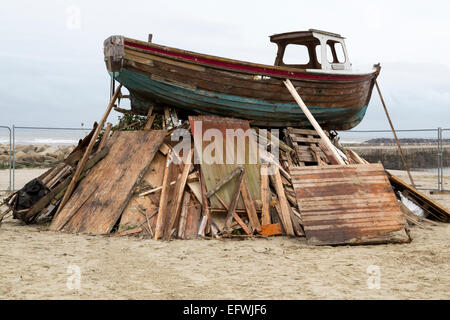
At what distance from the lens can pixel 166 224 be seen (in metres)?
8.97

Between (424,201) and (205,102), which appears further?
(424,201)

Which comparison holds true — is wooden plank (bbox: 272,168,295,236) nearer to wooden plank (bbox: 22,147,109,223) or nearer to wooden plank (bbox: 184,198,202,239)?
wooden plank (bbox: 184,198,202,239)

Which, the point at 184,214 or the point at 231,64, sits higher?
the point at 231,64

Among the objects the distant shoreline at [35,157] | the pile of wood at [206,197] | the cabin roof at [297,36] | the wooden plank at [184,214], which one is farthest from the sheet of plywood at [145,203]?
the distant shoreline at [35,157]

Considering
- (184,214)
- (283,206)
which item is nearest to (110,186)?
(184,214)

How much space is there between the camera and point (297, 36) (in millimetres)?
12344

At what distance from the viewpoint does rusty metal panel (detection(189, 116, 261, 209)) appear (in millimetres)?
9352

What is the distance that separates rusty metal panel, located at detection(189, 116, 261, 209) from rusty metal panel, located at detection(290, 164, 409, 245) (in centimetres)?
113

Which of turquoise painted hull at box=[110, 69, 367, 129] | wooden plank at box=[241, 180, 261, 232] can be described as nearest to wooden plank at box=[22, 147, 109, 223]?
turquoise painted hull at box=[110, 69, 367, 129]

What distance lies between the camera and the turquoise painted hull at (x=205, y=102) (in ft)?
34.2

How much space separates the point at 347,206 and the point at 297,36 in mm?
5376

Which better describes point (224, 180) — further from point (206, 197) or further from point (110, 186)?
point (110, 186)
